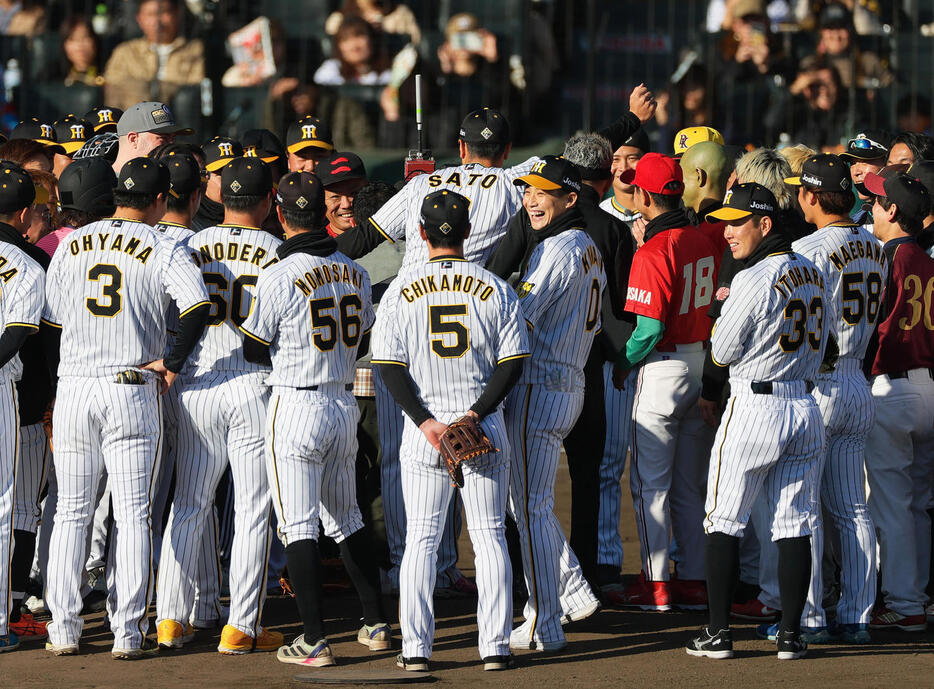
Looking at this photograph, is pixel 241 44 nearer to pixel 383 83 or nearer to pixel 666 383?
pixel 383 83

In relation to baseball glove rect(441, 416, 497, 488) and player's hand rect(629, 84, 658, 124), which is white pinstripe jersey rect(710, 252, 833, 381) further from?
player's hand rect(629, 84, 658, 124)

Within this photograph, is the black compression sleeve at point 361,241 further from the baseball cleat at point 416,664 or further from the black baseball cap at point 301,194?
the baseball cleat at point 416,664

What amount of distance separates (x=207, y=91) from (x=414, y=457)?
6.18 meters

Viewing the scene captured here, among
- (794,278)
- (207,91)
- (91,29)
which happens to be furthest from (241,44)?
(794,278)

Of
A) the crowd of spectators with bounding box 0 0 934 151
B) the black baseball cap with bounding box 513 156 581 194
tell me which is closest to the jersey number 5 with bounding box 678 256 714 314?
the black baseball cap with bounding box 513 156 581 194

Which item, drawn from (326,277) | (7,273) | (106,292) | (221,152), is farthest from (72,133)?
(326,277)

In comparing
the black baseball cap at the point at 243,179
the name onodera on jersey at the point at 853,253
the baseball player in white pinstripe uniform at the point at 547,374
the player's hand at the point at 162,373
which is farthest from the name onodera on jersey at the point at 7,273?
the name onodera on jersey at the point at 853,253

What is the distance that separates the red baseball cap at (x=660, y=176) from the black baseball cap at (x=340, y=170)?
4.71 ft

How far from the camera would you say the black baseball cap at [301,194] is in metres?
5.97

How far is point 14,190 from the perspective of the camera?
625cm

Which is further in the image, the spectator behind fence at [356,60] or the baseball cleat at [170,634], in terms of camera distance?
the spectator behind fence at [356,60]

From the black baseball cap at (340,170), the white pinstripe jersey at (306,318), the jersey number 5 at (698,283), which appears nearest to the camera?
the white pinstripe jersey at (306,318)

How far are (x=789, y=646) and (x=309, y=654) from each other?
2028 mm

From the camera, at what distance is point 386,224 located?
673cm
